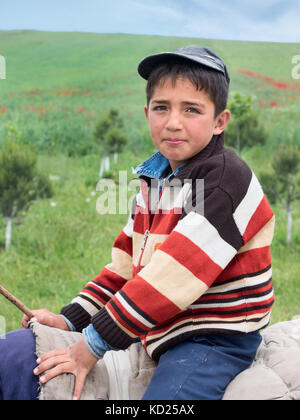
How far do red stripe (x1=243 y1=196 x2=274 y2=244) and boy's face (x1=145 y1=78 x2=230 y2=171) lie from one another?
37 centimetres

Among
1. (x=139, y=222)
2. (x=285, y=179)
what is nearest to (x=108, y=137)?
(x=285, y=179)

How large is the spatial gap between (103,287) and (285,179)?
4.17m

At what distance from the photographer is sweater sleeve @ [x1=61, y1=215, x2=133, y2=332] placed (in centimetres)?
236

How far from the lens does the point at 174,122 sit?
2000mm

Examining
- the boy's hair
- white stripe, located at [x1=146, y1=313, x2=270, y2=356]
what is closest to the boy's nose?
the boy's hair

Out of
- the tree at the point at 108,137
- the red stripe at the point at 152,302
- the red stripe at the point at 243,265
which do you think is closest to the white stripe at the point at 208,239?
the red stripe at the point at 243,265

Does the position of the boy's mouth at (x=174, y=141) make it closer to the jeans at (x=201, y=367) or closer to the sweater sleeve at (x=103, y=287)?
the sweater sleeve at (x=103, y=287)

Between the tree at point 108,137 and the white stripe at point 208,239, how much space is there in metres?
5.94

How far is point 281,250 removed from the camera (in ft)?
18.9

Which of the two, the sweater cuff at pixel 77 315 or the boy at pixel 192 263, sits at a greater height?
the boy at pixel 192 263

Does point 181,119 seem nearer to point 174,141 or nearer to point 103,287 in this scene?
point 174,141

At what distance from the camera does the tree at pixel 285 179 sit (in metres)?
5.96

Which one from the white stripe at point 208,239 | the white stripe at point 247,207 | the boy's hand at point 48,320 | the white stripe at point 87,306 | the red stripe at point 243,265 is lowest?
the boy's hand at point 48,320
